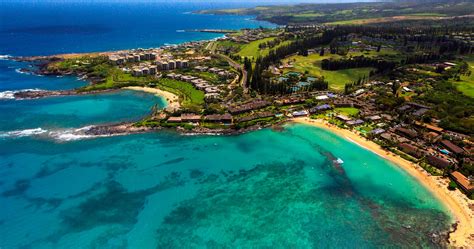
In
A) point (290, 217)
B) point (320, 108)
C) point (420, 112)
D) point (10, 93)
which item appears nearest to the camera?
point (290, 217)

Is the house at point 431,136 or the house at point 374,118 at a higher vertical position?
the house at point 374,118

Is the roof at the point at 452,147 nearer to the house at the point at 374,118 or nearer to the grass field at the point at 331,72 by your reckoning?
the house at the point at 374,118

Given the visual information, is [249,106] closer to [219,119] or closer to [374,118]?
[219,119]

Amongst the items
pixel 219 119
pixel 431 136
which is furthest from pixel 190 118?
pixel 431 136

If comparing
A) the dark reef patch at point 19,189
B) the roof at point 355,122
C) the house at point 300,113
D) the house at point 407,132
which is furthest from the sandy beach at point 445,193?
the dark reef patch at point 19,189

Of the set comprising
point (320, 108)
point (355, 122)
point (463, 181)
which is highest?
point (320, 108)

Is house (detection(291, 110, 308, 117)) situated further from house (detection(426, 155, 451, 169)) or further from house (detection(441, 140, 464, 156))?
house (detection(441, 140, 464, 156))

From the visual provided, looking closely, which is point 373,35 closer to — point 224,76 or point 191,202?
point 224,76
